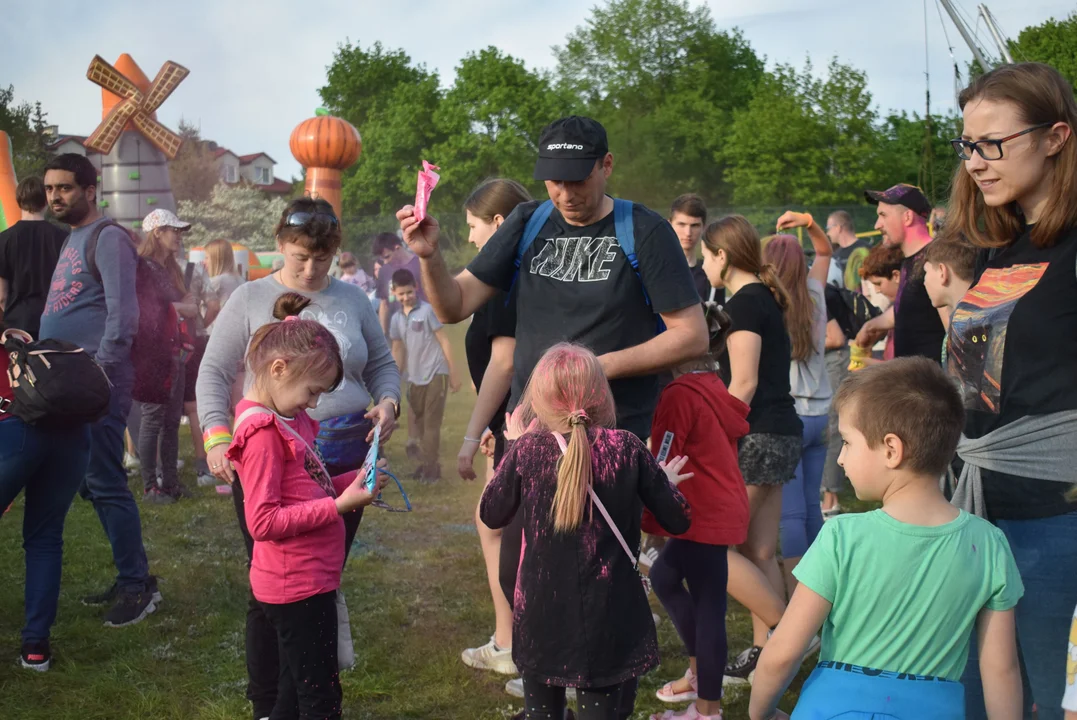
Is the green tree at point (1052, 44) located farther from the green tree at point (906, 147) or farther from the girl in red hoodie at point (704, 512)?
the girl in red hoodie at point (704, 512)

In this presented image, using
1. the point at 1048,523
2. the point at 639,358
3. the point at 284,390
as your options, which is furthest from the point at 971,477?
the point at 284,390

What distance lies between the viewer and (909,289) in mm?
4512

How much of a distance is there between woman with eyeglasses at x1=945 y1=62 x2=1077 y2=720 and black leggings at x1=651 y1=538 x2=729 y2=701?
4.64 ft

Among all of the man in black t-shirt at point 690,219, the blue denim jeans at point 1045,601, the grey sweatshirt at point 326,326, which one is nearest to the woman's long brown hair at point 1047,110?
the blue denim jeans at point 1045,601

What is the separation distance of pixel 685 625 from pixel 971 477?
5.72 feet

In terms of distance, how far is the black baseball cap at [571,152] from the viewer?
10.5ft

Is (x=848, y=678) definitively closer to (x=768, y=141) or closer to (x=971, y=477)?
(x=971, y=477)

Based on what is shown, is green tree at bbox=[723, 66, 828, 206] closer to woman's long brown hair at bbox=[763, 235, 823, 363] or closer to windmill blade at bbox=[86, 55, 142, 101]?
windmill blade at bbox=[86, 55, 142, 101]

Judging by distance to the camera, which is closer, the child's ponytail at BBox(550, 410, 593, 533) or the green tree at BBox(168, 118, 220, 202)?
the child's ponytail at BBox(550, 410, 593, 533)

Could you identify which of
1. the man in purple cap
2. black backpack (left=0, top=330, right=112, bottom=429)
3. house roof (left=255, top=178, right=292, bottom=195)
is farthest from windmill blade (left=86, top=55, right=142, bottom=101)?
house roof (left=255, top=178, right=292, bottom=195)

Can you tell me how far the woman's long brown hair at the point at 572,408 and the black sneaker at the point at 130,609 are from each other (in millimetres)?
3224

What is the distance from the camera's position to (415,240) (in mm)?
3240

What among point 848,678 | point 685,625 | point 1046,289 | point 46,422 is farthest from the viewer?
point 46,422

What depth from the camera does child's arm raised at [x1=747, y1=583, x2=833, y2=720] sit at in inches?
84.3
